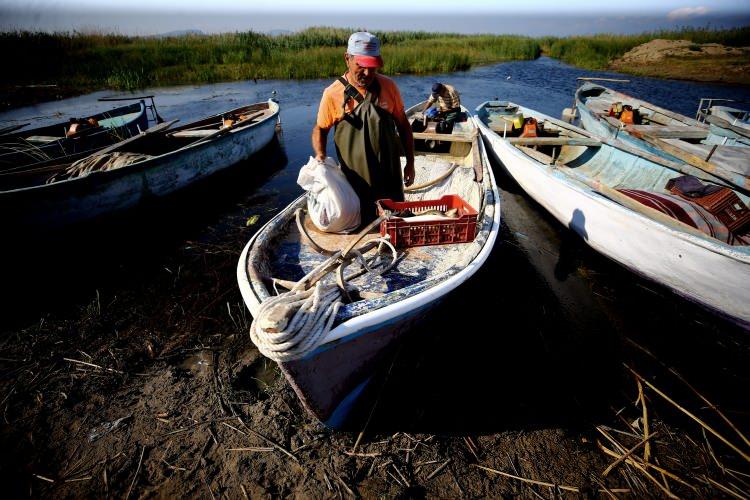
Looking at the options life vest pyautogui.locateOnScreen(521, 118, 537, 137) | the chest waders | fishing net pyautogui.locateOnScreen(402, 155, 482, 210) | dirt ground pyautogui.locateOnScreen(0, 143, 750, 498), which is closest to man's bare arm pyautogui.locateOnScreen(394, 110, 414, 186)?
the chest waders

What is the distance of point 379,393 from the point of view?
3367 mm

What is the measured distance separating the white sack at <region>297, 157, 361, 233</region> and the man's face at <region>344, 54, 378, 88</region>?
804 millimetres

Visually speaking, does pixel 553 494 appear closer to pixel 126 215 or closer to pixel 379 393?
pixel 379 393

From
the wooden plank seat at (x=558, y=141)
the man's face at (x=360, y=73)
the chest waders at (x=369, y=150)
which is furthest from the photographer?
the wooden plank seat at (x=558, y=141)

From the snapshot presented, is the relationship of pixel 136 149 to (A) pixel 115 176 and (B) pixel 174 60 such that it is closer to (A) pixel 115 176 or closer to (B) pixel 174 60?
(A) pixel 115 176

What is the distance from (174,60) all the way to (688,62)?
33948 mm

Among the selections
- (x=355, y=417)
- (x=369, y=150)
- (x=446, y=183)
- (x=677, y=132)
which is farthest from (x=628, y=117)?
(x=355, y=417)

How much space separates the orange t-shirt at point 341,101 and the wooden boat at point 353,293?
1.20 m

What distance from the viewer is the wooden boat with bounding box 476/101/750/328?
3.78m

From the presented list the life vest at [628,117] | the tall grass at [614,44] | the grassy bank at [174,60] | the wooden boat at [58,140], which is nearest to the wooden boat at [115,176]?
the wooden boat at [58,140]

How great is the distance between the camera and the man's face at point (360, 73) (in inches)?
120

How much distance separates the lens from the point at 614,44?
92.0ft

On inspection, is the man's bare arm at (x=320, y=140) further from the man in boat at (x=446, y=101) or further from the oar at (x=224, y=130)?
the man in boat at (x=446, y=101)

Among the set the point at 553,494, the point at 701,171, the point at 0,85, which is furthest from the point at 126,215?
the point at 0,85
